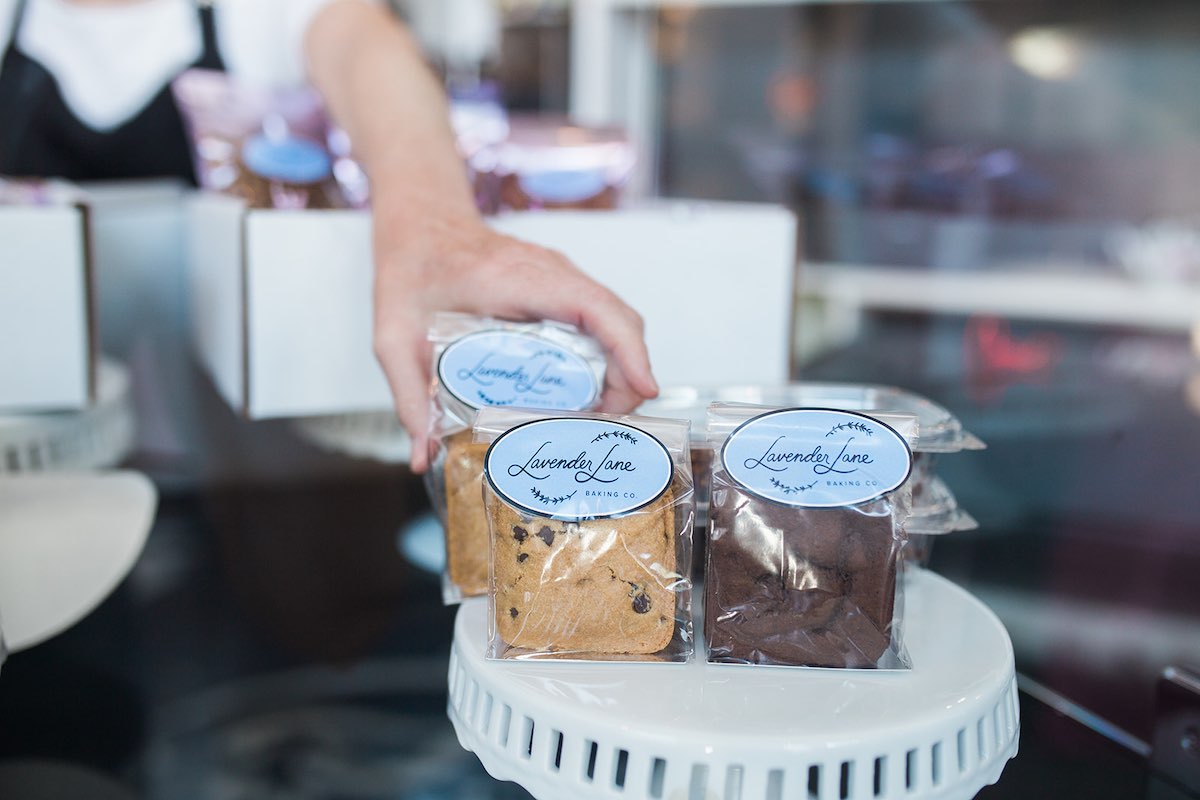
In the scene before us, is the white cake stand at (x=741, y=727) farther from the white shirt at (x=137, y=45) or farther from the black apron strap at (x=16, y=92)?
the black apron strap at (x=16, y=92)

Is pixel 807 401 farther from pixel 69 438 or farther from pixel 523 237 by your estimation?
pixel 69 438

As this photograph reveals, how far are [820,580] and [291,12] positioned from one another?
1.11 meters

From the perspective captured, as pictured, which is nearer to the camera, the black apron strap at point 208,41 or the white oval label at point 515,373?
the white oval label at point 515,373

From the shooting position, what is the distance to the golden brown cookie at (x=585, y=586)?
44 cm

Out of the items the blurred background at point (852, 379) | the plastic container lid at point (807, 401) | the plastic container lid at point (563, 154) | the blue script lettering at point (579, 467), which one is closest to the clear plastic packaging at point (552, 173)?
the plastic container lid at point (563, 154)

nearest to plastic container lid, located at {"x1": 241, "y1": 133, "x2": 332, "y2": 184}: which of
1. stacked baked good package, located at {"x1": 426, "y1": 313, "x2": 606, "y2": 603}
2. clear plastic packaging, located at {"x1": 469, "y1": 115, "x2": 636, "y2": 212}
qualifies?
clear plastic packaging, located at {"x1": 469, "y1": 115, "x2": 636, "y2": 212}

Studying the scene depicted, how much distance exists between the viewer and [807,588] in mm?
433

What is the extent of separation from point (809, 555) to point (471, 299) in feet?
0.90

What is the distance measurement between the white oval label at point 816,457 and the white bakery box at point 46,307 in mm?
582

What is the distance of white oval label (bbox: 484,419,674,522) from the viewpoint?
439 mm

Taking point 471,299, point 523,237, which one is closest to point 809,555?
point 471,299

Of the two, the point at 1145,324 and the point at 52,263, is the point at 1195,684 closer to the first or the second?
the point at 52,263

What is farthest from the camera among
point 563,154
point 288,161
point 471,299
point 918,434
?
point 563,154

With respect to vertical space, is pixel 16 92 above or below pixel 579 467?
above
